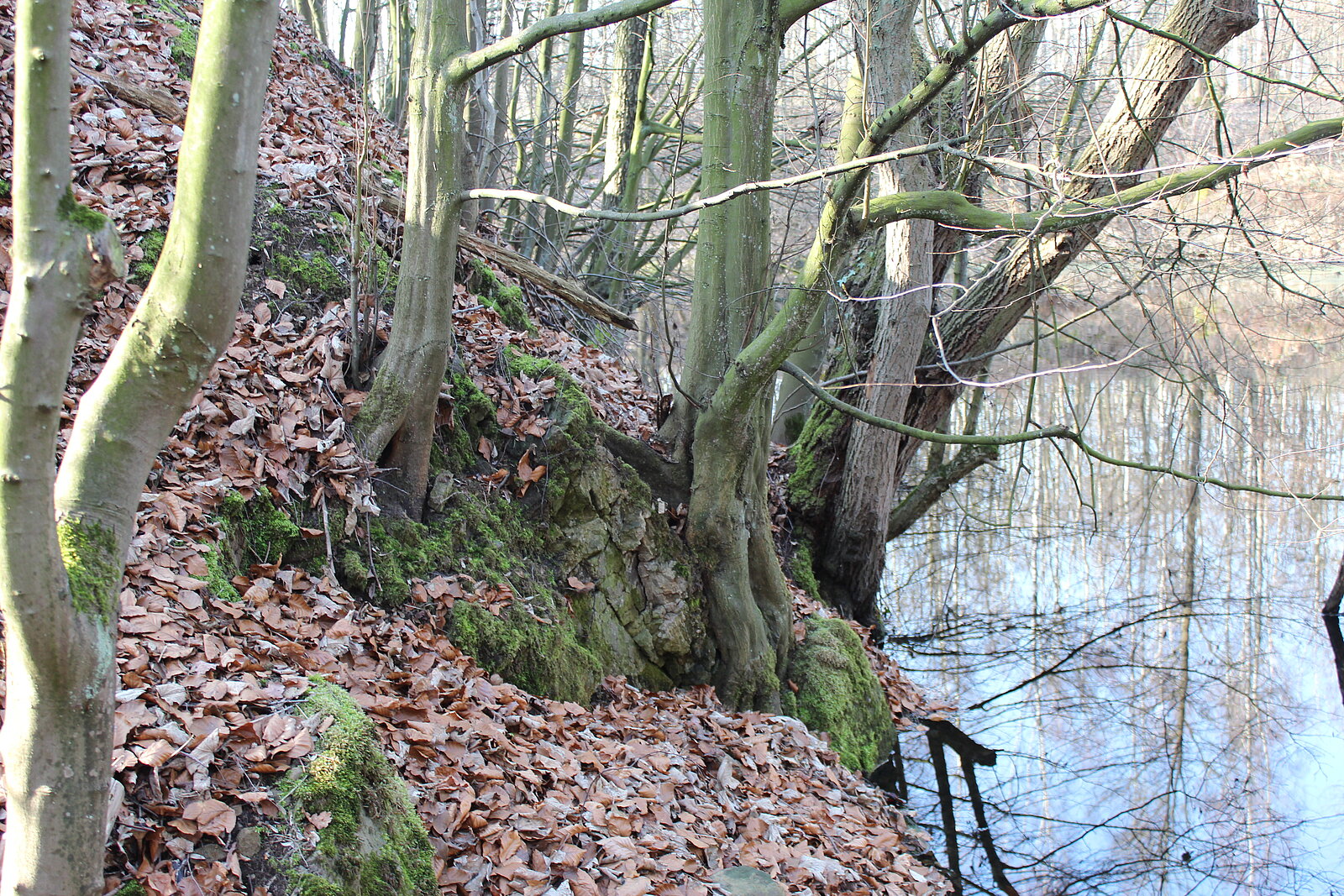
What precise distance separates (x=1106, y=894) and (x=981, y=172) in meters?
5.21

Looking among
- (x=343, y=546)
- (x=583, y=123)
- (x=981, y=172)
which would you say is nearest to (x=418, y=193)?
(x=343, y=546)

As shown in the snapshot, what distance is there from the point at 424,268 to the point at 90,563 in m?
2.57

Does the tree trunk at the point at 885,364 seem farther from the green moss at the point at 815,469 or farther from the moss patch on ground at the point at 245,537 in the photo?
the moss patch on ground at the point at 245,537

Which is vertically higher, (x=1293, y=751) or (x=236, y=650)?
(x=236, y=650)

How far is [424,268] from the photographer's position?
413 centimetres

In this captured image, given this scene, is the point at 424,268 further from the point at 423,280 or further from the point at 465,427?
the point at 465,427

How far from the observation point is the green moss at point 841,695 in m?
5.73

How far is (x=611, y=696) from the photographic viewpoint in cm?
471

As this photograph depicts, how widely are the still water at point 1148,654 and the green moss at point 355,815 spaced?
11.8ft

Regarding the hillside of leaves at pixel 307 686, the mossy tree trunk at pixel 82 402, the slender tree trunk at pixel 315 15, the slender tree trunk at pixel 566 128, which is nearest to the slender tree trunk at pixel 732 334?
the hillside of leaves at pixel 307 686

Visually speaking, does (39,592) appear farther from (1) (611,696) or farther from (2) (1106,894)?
(2) (1106,894)

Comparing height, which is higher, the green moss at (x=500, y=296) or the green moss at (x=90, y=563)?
the green moss at (x=500, y=296)

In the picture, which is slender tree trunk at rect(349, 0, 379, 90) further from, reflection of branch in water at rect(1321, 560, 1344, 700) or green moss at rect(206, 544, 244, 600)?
reflection of branch in water at rect(1321, 560, 1344, 700)

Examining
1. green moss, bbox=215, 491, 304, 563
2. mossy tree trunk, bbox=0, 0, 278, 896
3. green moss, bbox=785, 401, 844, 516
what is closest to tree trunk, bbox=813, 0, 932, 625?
green moss, bbox=785, 401, 844, 516
